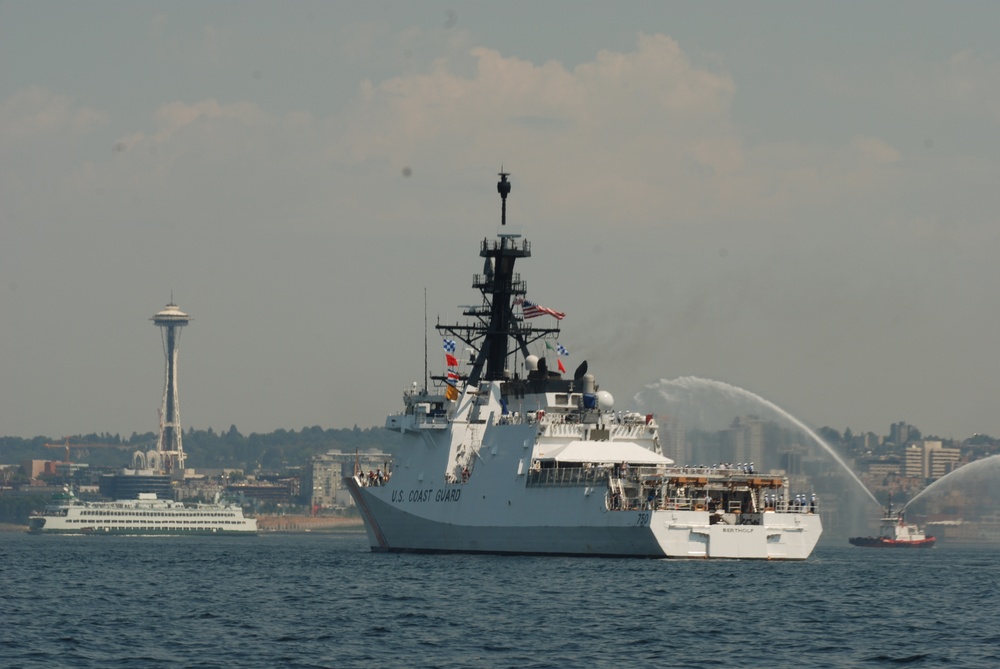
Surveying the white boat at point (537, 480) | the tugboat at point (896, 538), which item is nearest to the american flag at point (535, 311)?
the white boat at point (537, 480)

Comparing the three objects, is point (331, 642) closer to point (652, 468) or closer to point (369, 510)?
point (652, 468)

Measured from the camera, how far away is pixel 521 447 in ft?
230

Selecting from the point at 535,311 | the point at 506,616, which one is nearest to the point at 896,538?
the point at 535,311

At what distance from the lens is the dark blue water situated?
38875 mm

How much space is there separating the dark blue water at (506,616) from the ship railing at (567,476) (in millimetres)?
3121

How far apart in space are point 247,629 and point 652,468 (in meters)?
26.9

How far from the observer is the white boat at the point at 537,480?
64.0 metres

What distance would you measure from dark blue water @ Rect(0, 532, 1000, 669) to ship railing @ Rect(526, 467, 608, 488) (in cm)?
312

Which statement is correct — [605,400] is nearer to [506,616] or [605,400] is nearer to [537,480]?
[537,480]

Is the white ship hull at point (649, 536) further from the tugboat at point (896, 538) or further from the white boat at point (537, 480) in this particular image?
the tugboat at point (896, 538)

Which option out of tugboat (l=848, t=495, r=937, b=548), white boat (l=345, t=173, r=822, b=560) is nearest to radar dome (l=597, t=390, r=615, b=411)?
white boat (l=345, t=173, r=822, b=560)

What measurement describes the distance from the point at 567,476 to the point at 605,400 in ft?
19.3

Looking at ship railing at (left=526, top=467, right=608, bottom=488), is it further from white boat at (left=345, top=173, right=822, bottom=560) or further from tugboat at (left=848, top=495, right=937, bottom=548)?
tugboat at (left=848, top=495, right=937, bottom=548)

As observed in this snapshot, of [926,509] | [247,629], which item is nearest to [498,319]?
[247,629]
